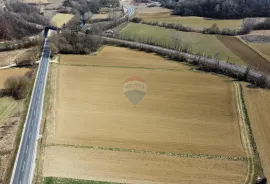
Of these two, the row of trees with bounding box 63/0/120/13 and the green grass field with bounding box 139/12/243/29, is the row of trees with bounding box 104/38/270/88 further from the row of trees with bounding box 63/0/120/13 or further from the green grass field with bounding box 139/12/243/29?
the row of trees with bounding box 63/0/120/13

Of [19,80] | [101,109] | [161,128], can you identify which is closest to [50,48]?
[19,80]

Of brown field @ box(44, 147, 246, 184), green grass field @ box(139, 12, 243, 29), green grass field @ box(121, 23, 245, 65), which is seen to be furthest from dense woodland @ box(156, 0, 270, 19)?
brown field @ box(44, 147, 246, 184)

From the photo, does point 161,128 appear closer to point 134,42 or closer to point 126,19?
point 134,42

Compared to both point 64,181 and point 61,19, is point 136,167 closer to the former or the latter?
point 64,181

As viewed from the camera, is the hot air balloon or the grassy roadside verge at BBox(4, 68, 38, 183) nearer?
the grassy roadside verge at BBox(4, 68, 38, 183)

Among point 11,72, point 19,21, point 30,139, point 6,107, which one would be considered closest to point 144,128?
point 30,139

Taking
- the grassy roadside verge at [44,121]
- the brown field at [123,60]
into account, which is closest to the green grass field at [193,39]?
the brown field at [123,60]
